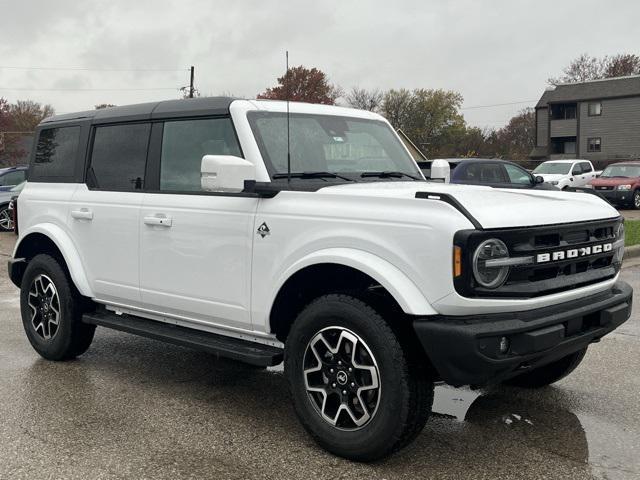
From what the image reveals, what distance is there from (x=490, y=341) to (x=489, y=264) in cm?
36

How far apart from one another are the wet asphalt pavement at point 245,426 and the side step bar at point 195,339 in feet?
1.43

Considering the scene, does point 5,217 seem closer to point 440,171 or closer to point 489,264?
point 440,171

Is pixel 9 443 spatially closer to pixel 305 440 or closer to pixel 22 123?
pixel 305 440

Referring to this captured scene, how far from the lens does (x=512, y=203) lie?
3.57m

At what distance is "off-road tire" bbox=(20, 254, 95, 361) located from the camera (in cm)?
540

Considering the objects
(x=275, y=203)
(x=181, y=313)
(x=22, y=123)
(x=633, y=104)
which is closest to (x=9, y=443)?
(x=181, y=313)

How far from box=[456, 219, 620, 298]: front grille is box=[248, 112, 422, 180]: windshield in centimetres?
142

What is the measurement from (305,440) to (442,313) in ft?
4.01

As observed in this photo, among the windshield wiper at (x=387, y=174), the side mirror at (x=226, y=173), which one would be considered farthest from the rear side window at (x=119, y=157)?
the windshield wiper at (x=387, y=174)

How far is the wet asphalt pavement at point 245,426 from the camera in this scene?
3.57 meters

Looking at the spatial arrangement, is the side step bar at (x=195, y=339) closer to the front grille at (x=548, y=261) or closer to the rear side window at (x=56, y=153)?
the rear side window at (x=56, y=153)

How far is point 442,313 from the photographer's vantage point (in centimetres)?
330

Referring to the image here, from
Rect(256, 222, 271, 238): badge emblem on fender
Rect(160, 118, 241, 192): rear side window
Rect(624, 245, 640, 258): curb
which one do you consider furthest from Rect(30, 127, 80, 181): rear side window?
Rect(624, 245, 640, 258): curb

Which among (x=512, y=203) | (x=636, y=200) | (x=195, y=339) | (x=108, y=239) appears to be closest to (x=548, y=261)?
(x=512, y=203)
